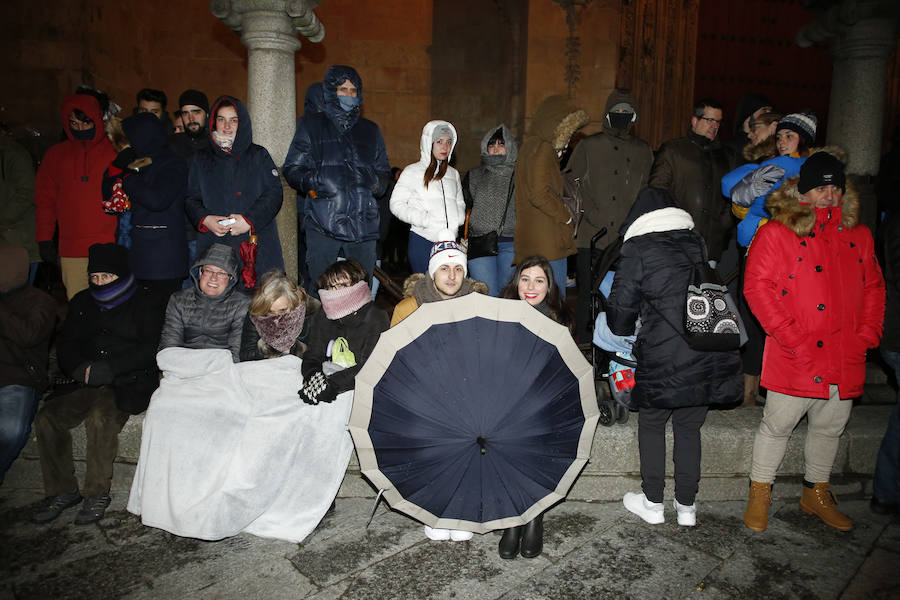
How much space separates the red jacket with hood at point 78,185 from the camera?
4.76 meters

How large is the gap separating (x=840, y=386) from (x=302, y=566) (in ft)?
10.6

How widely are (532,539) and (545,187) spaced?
9.12 ft

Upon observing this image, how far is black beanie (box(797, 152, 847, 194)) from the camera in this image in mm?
3398

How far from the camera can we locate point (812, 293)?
3453mm

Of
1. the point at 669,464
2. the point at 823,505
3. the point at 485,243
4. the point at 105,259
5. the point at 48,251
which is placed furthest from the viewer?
the point at 485,243

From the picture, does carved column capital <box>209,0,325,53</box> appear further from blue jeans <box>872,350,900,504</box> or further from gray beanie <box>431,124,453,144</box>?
blue jeans <box>872,350,900,504</box>

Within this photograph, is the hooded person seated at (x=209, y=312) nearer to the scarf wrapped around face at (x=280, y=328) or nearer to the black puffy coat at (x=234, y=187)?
the scarf wrapped around face at (x=280, y=328)

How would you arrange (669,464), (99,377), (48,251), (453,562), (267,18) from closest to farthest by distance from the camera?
(453,562)
(99,377)
(669,464)
(48,251)
(267,18)

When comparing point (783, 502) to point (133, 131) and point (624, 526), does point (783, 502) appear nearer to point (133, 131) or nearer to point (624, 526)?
point (624, 526)

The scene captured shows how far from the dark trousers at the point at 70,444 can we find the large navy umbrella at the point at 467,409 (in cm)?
199

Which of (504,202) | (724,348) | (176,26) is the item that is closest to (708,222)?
(504,202)

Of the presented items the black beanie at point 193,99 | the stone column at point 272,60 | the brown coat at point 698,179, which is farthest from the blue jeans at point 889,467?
the black beanie at point 193,99

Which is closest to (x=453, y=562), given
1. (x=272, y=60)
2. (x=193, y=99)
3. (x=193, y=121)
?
(x=193, y=121)

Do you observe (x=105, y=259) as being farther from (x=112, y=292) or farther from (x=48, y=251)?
(x=48, y=251)
